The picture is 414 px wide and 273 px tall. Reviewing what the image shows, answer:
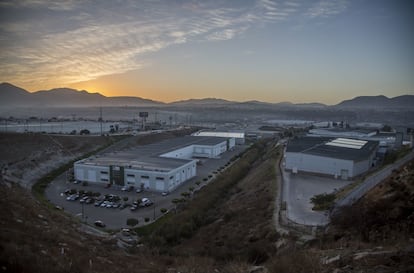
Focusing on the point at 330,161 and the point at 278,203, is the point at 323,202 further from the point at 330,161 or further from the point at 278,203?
the point at 330,161

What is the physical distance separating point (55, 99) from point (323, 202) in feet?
569

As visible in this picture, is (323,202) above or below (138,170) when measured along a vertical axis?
above

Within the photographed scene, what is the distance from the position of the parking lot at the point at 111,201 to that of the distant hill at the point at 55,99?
124 metres

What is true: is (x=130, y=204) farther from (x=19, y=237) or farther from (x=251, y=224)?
(x=19, y=237)

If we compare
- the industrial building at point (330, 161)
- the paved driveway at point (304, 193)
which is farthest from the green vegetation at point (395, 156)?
the paved driveway at point (304, 193)

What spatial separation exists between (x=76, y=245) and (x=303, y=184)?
10.6 metres

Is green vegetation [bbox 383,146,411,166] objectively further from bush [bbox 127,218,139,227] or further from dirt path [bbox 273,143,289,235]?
bush [bbox 127,218,139,227]

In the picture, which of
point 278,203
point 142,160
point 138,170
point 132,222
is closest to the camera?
point 278,203

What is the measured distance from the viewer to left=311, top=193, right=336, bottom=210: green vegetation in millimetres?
10120

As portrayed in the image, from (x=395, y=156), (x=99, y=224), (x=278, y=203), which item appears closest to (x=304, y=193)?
(x=278, y=203)

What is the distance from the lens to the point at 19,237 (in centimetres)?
527

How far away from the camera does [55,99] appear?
16125 cm

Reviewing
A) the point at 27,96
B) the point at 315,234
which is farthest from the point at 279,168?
the point at 27,96

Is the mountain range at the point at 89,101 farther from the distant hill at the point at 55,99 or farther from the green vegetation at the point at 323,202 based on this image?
the green vegetation at the point at 323,202
